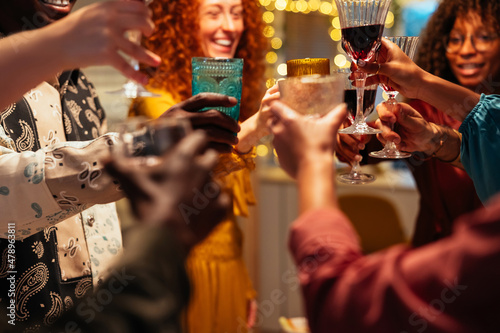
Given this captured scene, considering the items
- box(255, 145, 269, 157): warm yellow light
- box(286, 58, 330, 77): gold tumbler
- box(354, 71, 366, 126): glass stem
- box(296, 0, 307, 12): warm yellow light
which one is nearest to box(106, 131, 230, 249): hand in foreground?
box(286, 58, 330, 77): gold tumbler

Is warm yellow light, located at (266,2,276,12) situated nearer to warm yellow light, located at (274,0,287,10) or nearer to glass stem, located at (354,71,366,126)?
warm yellow light, located at (274,0,287,10)

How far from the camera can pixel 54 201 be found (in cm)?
98

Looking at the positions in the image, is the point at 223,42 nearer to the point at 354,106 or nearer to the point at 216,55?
the point at 216,55

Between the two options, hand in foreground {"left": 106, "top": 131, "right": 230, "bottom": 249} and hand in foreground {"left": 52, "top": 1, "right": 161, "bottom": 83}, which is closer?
hand in foreground {"left": 106, "top": 131, "right": 230, "bottom": 249}

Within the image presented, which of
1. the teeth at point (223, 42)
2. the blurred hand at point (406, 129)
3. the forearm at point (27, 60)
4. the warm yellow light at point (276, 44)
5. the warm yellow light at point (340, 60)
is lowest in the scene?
the warm yellow light at point (340, 60)

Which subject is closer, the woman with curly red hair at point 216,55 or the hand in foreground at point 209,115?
the hand in foreground at point 209,115

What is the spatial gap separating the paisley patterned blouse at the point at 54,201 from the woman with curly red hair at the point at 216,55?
40 cm

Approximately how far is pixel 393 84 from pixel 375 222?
207 cm

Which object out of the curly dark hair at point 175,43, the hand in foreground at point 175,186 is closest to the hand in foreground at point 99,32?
the hand in foreground at point 175,186

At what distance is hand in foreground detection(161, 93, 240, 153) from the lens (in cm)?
94

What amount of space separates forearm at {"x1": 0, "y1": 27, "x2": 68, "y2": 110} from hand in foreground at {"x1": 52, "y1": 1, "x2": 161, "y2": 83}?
0.03 feet

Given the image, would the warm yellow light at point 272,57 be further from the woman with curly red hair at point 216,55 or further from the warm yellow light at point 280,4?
the woman with curly red hair at point 216,55

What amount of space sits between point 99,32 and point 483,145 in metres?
0.84

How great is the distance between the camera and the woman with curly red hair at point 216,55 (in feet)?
6.18
